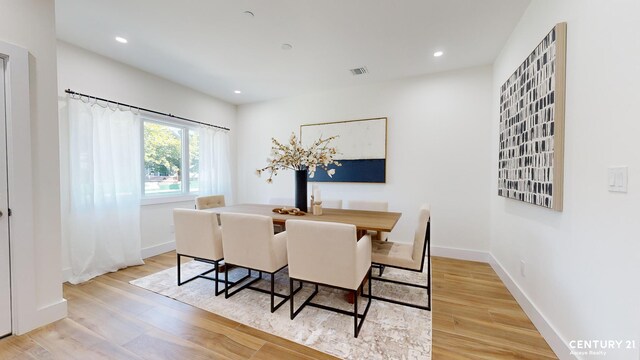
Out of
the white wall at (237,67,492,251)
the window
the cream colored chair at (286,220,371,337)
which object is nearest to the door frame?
the window

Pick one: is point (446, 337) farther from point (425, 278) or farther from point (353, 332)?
point (425, 278)

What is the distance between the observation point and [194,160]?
4.26m

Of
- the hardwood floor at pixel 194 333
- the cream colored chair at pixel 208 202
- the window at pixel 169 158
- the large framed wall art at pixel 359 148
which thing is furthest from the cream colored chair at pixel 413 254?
the window at pixel 169 158

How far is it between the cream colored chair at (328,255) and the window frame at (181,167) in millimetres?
2803

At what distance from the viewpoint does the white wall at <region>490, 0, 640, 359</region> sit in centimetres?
108

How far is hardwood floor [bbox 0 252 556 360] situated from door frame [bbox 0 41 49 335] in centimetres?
24

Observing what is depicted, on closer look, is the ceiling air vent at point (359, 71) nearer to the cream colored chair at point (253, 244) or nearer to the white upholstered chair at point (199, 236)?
the cream colored chair at point (253, 244)

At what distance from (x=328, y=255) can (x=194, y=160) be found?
3.48 metres

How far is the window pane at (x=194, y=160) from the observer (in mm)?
4191

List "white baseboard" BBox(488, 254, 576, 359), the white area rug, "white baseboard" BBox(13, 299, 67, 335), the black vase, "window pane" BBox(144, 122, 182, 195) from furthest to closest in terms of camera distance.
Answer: "window pane" BBox(144, 122, 182, 195) < the black vase < "white baseboard" BBox(13, 299, 67, 335) < the white area rug < "white baseboard" BBox(488, 254, 576, 359)

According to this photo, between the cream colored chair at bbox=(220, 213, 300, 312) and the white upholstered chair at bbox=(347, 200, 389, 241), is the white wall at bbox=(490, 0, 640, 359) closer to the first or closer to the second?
the white upholstered chair at bbox=(347, 200, 389, 241)

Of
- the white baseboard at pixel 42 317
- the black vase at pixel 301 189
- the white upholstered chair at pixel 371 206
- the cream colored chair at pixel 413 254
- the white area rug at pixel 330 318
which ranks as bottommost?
the white area rug at pixel 330 318

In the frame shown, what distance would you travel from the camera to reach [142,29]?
7.99 ft

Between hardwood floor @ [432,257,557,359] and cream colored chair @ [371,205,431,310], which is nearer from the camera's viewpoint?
hardwood floor @ [432,257,557,359]
